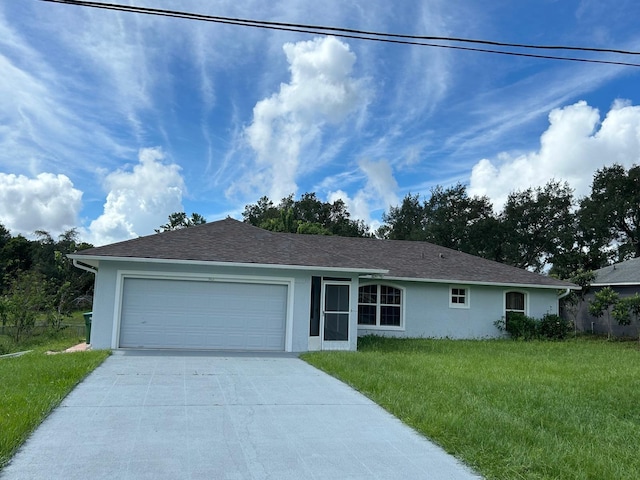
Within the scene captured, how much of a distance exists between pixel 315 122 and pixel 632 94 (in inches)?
368

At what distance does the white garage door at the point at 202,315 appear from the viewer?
13.2m

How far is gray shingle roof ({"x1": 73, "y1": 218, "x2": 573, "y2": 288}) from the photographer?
43.7 ft

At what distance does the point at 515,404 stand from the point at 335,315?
7.28 meters

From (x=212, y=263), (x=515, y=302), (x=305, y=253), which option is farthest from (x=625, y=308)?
(x=212, y=263)

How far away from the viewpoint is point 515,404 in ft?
24.0

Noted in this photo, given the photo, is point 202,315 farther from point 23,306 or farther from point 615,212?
point 615,212

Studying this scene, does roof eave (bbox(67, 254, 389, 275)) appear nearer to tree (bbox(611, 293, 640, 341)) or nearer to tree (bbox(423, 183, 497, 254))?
tree (bbox(611, 293, 640, 341))

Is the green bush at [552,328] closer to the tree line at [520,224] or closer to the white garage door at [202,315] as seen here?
the white garage door at [202,315]

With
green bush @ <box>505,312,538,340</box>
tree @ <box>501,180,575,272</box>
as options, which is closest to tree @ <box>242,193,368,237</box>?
tree @ <box>501,180,575,272</box>

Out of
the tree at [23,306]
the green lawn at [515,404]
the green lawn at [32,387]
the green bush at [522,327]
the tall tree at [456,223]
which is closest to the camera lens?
the green lawn at [515,404]

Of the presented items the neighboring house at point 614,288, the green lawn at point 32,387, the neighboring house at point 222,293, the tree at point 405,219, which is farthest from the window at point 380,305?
the tree at point 405,219

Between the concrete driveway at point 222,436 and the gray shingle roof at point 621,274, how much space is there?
18.7 m

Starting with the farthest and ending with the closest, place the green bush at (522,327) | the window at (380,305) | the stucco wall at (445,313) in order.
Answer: the green bush at (522,327) < the stucco wall at (445,313) < the window at (380,305)

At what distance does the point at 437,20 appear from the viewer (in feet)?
29.8
